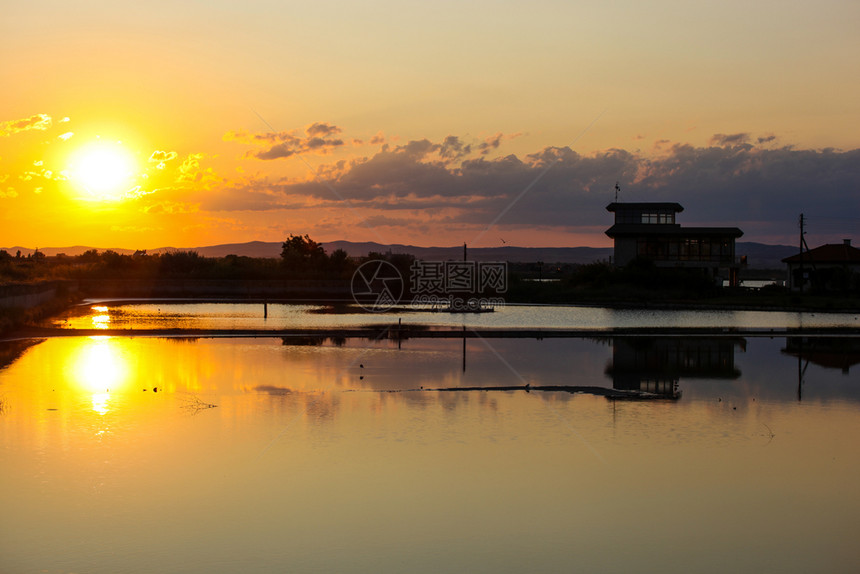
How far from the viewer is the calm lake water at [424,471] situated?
8.74 metres

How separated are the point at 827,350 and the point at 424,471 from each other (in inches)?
833

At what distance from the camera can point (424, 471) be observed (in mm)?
11547

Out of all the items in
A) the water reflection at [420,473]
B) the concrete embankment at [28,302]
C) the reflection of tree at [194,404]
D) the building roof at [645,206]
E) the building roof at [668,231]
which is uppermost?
the building roof at [645,206]

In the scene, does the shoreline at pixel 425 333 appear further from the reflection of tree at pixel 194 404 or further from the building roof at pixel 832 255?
the building roof at pixel 832 255

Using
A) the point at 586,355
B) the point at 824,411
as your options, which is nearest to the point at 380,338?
the point at 586,355

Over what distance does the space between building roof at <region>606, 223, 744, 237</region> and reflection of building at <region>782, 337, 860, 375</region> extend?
4021cm

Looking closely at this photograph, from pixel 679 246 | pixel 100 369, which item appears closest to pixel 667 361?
pixel 100 369

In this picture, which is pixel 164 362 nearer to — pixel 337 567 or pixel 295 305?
pixel 337 567

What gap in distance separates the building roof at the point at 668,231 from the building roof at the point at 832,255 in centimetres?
537

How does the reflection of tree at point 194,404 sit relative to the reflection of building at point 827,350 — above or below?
above

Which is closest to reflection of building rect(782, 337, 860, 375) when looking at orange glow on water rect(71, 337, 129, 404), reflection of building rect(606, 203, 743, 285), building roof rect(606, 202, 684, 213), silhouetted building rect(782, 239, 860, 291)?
orange glow on water rect(71, 337, 129, 404)

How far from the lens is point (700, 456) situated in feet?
41.1

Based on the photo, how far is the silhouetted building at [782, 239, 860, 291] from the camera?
2491 inches

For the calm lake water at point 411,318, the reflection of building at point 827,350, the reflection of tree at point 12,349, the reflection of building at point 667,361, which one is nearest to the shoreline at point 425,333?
the reflection of tree at point 12,349
